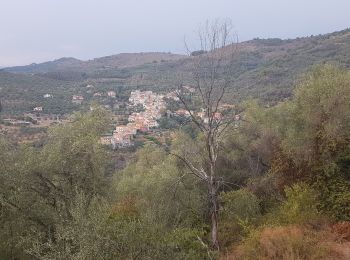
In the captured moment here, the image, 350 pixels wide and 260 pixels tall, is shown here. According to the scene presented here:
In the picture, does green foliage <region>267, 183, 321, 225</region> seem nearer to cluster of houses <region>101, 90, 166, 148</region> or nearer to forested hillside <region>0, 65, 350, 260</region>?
forested hillside <region>0, 65, 350, 260</region>

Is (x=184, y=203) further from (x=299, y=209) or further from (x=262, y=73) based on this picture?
(x=262, y=73)

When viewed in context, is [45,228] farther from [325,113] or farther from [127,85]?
[127,85]

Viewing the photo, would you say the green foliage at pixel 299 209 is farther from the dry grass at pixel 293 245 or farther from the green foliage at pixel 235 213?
the green foliage at pixel 235 213

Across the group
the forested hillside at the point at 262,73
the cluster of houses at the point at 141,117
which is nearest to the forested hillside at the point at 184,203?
the forested hillside at the point at 262,73

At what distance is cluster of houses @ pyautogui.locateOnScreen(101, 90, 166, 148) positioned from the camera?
63.0m

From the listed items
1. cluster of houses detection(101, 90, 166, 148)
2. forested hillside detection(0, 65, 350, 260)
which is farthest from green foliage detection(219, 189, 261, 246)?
cluster of houses detection(101, 90, 166, 148)

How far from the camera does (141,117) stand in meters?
83.3

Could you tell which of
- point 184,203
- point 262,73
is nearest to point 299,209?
point 184,203

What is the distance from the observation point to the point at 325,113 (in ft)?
53.0

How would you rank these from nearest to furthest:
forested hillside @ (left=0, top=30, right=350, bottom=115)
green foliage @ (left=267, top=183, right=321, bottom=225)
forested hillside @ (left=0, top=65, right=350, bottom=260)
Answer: forested hillside @ (left=0, top=65, right=350, bottom=260)
green foliage @ (left=267, top=183, right=321, bottom=225)
forested hillside @ (left=0, top=30, right=350, bottom=115)

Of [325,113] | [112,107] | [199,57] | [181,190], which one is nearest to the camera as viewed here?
[199,57]

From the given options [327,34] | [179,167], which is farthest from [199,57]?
[327,34]

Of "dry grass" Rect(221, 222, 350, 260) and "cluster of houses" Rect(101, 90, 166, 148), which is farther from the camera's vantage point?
"cluster of houses" Rect(101, 90, 166, 148)

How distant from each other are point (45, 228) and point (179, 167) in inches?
436
